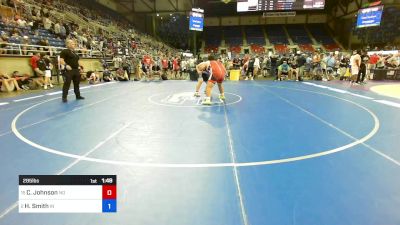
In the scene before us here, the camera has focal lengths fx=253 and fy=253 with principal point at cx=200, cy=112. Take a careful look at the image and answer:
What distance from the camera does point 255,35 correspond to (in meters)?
39.9

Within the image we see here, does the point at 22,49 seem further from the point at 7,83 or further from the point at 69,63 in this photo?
the point at 69,63

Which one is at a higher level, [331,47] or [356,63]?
[331,47]

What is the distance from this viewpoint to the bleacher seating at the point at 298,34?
37669mm

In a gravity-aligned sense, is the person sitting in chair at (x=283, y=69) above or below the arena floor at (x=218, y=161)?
above

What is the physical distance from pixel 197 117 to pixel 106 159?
259cm

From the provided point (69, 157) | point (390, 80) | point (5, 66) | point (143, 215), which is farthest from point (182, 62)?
point (143, 215)

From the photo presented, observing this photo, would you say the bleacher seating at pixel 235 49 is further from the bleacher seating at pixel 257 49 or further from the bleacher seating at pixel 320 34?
the bleacher seating at pixel 320 34

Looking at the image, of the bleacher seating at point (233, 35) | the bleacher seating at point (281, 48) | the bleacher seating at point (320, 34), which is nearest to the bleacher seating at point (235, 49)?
the bleacher seating at point (233, 35)
